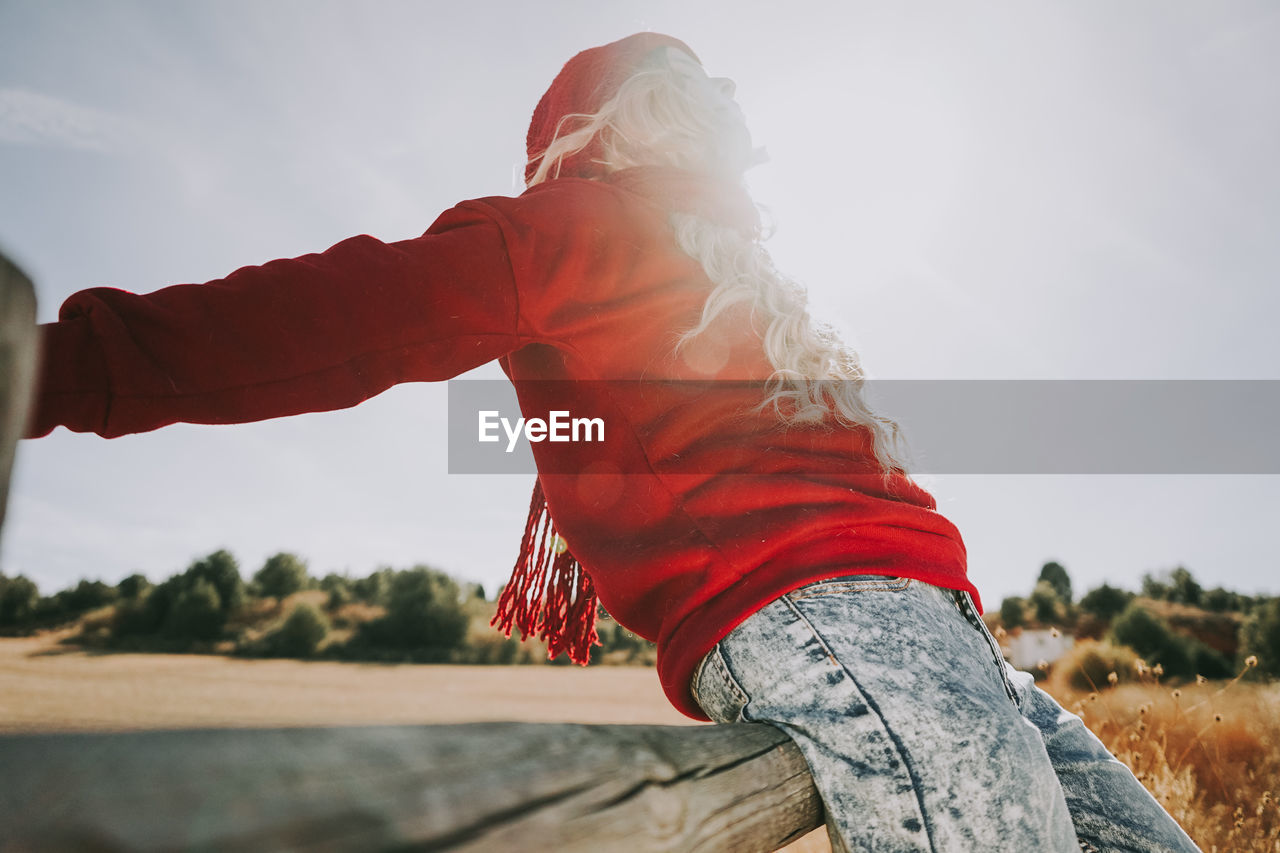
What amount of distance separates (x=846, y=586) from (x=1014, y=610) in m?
25.4

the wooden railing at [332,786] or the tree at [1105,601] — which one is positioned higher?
the wooden railing at [332,786]

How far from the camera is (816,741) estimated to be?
0.84 m

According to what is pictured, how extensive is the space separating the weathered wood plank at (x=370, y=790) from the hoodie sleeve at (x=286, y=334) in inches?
21.5

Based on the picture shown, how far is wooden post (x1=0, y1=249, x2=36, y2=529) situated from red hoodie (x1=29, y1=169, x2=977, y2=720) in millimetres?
455

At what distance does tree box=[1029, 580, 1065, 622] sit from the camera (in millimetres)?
22438

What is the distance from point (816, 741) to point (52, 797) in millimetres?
772

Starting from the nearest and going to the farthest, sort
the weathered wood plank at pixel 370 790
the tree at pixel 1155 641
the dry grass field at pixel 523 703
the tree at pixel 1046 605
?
1. the weathered wood plank at pixel 370 790
2. the dry grass field at pixel 523 703
3. the tree at pixel 1155 641
4. the tree at pixel 1046 605

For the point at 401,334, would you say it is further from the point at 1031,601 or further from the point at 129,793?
the point at 1031,601

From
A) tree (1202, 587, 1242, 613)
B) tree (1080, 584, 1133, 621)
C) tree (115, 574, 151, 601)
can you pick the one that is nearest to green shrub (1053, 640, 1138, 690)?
tree (1080, 584, 1133, 621)

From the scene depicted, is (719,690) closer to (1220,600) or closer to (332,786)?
(332,786)

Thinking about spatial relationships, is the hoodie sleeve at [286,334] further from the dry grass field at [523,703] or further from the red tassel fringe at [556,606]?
the red tassel fringe at [556,606]

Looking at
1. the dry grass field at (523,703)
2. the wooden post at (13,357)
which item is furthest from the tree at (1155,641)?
the wooden post at (13,357)

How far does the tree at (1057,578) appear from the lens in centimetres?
2494

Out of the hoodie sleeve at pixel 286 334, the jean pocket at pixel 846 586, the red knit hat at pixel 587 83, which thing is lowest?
the jean pocket at pixel 846 586
